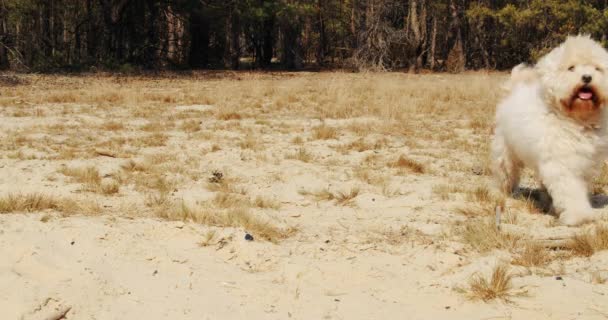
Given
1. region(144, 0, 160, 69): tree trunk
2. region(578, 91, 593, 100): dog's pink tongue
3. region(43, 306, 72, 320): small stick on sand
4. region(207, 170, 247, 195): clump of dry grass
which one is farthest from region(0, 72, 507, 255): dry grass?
region(144, 0, 160, 69): tree trunk

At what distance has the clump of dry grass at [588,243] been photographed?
4.66 m

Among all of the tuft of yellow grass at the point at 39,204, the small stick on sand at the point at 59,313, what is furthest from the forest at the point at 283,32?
the small stick on sand at the point at 59,313

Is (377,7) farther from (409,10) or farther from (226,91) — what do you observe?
(226,91)

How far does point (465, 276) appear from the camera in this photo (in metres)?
4.35

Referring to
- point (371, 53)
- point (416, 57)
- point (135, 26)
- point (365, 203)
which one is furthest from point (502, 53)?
point (365, 203)

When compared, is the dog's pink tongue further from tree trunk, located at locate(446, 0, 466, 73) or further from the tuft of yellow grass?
tree trunk, located at locate(446, 0, 466, 73)

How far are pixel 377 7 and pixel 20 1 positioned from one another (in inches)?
612

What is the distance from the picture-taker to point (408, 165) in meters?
7.96

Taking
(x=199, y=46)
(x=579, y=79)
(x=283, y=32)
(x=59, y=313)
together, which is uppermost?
(x=283, y=32)

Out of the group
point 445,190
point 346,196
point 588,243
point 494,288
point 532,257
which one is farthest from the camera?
point 445,190

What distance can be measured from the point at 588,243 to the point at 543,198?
66.1 inches

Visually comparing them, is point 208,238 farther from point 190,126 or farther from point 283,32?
point 283,32

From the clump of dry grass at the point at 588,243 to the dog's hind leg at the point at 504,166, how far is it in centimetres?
165

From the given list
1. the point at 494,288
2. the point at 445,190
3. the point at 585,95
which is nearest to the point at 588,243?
the point at 494,288
